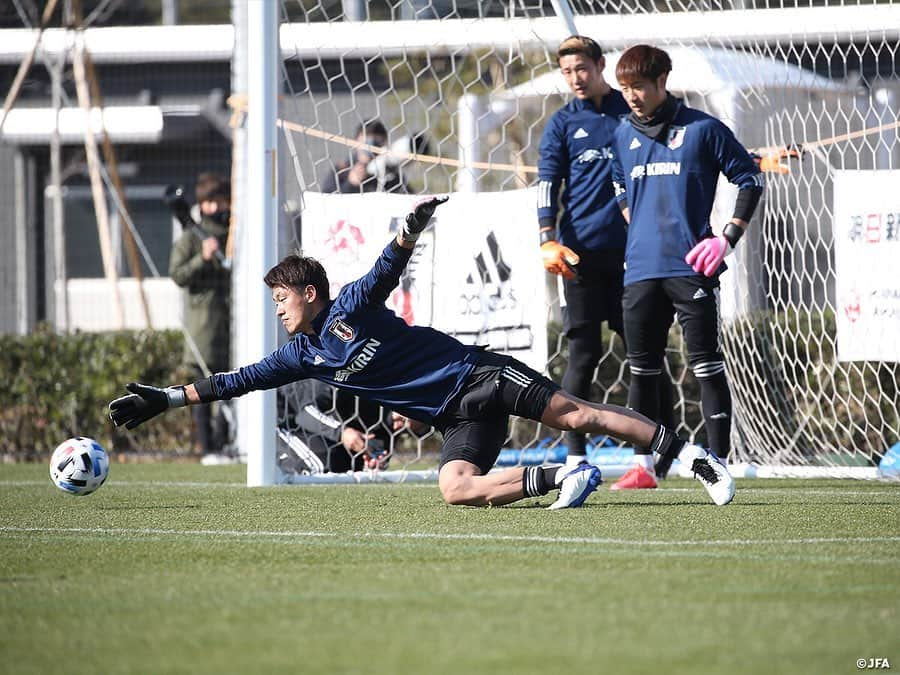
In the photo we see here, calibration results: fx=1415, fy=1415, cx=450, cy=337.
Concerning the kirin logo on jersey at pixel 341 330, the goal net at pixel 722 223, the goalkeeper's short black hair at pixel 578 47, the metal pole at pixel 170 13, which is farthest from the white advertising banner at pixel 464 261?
the metal pole at pixel 170 13

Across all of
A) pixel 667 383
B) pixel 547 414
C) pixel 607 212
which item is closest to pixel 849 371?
pixel 667 383

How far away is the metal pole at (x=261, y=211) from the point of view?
758 centimetres

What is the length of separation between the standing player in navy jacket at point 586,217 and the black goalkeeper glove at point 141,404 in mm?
2191

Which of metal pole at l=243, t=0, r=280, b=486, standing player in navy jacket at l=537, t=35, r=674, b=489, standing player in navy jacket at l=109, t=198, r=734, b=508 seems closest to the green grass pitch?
Answer: standing player in navy jacket at l=109, t=198, r=734, b=508

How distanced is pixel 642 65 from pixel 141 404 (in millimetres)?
2773

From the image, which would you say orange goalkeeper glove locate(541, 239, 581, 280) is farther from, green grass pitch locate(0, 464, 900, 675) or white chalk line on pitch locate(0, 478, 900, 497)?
green grass pitch locate(0, 464, 900, 675)

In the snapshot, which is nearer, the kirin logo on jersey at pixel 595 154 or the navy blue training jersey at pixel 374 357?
the navy blue training jersey at pixel 374 357

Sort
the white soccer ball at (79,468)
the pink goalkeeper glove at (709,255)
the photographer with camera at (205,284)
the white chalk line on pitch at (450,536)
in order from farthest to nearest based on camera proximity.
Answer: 1. the photographer with camera at (205,284)
2. the pink goalkeeper glove at (709,255)
3. the white soccer ball at (79,468)
4. the white chalk line on pitch at (450,536)

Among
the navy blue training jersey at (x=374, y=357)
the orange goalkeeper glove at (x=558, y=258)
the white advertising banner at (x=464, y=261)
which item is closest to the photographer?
the navy blue training jersey at (x=374, y=357)

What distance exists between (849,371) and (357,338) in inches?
164

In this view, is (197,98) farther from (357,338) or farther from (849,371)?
(357,338)

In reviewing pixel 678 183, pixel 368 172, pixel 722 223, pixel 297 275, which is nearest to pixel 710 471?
pixel 678 183

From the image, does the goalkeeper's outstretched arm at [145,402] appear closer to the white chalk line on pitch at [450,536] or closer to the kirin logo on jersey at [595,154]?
the white chalk line on pitch at [450,536]

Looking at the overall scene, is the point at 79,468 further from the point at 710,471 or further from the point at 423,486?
the point at 710,471
